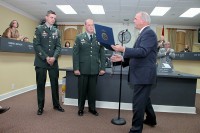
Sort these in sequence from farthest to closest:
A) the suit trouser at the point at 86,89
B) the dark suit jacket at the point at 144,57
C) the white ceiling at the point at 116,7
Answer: the white ceiling at the point at 116,7
the suit trouser at the point at 86,89
the dark suit jacket at the point at 144,57

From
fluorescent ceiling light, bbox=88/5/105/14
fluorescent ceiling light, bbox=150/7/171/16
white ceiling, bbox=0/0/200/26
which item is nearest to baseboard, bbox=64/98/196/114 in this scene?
white ceiling, bbox=0/0/200/26

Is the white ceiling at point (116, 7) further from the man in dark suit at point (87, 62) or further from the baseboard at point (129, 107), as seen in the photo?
the baseboard at point (129, 107)

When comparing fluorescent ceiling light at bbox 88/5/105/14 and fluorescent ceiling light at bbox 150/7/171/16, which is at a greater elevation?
fluorescent ceiling light at bbox 88/5/105/14

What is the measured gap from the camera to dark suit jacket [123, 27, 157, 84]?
2.06m

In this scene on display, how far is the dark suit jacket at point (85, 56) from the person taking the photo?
3078 mm

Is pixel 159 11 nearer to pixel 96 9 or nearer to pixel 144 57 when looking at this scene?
pixel 96 9

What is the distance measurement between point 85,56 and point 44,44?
661 millimetres

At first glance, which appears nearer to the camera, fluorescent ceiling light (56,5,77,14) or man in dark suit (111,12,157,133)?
man in dark suit (111,12,157,133)

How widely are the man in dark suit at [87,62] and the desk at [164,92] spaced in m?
0.47

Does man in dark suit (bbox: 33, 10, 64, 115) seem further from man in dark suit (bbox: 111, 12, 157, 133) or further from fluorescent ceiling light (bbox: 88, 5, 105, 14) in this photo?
fluorescent ceiling light (bbox: 88, 5, 105, 14)

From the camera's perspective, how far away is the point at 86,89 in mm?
3188

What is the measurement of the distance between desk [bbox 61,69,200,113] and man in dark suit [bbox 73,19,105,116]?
469 millimetres

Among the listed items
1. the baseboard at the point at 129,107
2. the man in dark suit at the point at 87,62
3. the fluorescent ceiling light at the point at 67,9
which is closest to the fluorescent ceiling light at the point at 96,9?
the fluorescent ceiling light at the point at 67,9

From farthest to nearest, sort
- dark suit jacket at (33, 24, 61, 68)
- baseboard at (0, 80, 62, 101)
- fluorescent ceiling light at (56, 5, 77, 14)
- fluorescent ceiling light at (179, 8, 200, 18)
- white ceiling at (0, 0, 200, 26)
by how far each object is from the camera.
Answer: fluorescent ceiling light at (56, 5, 77, 14) → fluorescent ceiling light at (179, 8, 200, 18) → white ceiling at (0, 0, 200, 26) → baseboard at (0, 80, 62, 101) → dark suit jacket at (33, 24, 61, 68)
